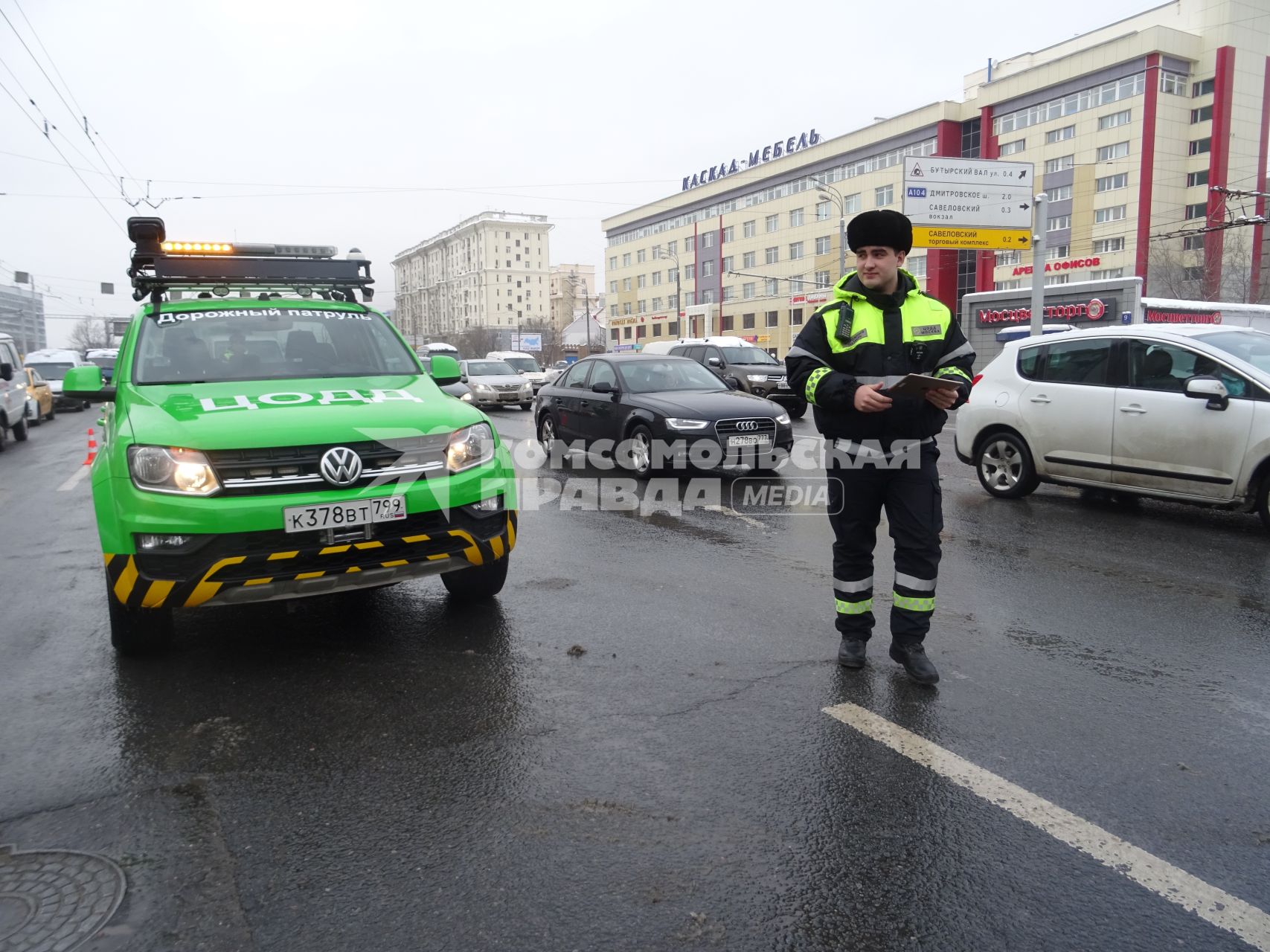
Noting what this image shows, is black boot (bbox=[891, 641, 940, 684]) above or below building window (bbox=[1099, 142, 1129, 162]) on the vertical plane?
below

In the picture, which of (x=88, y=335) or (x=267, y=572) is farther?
(x=88, y=335)

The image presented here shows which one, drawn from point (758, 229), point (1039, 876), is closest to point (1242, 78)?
point (758, 229)

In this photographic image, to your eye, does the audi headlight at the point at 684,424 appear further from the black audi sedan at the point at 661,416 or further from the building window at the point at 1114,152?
the building window at the point at 1114,152

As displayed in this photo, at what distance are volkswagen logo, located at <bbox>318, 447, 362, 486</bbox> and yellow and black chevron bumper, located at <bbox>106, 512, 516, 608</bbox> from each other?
297 millimetres

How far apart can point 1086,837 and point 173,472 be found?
3.80 m

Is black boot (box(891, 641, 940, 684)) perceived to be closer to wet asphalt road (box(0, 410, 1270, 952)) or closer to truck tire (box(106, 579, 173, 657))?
wet asphalt road (box(0, 410, 1270, 952))

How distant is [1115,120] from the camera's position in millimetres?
53125

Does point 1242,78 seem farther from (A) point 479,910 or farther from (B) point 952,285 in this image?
(A) point 479,910

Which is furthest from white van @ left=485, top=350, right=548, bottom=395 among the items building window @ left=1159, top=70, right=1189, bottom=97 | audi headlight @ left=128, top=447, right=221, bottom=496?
building window @ left=1159, top=70, right=1189, bottom=97

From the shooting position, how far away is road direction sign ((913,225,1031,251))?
81.1 ft

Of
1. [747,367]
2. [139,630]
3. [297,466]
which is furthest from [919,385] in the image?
[747,367]

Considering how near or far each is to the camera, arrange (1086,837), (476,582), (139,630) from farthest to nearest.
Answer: (476,582) < (139,630) < (1086,837)

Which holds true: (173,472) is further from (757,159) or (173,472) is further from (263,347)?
(757,159)

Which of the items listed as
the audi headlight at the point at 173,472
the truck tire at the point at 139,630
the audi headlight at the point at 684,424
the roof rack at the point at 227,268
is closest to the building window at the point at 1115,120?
the audi headlight at the point at 684,424
